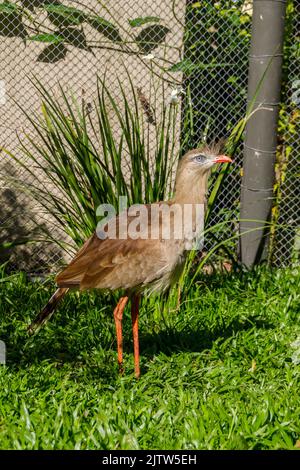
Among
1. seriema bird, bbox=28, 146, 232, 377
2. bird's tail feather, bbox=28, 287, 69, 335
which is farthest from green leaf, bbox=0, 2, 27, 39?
bird's tail feather, bbox=28, 287, 69, 335

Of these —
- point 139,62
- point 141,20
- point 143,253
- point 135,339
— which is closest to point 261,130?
point 139,62

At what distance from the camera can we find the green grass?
3137 mm

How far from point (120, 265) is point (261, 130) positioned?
6.20 feet

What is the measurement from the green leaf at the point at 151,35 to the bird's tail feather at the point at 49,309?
92.8 inches

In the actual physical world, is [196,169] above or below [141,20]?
below

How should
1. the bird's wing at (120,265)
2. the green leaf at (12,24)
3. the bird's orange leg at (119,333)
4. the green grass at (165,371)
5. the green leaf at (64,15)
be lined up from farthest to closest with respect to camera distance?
the green leaf at (12,24) < the green leaf at (64,15) < the bird's orange leg at (119,333) < the bird's wing at (120,265) < the green grass at (165,371)

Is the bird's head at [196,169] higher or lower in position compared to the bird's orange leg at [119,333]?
higher

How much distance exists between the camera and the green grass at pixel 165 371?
10.3ft

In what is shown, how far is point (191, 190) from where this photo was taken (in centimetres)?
402

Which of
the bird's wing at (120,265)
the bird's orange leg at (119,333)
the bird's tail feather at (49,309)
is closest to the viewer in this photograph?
the bird's wing at (120,265)

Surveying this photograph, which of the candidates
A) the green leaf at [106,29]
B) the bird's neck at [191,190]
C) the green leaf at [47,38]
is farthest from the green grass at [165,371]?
the green leaf at [106,29]

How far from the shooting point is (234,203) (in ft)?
19.4

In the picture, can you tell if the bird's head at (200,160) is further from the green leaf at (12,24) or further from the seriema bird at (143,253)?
the green leaf at (12,24)

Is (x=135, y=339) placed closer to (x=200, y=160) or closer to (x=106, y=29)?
(x=200, y=160)
